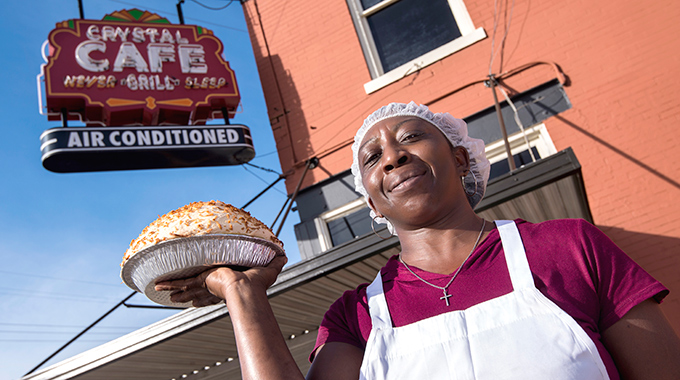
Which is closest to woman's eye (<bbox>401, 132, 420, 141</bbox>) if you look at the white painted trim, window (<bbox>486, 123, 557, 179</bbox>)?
window (<bbox>486, 123, 557, 179</bbox>)

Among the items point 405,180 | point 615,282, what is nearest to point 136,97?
point 405,180

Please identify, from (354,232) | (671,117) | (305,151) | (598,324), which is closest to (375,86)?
(305,151)

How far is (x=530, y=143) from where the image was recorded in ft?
19.6

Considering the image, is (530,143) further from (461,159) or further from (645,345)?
(645,345)

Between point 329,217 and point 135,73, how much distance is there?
3.90 metres

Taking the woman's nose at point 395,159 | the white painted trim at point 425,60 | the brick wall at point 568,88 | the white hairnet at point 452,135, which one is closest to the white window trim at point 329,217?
the brick wall at point 568,88

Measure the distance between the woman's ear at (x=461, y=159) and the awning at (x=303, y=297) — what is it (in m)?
2.16

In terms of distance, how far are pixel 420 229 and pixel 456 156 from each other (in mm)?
362

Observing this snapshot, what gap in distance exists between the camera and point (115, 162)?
6.86 meters

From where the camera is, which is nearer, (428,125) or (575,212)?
(428,125)

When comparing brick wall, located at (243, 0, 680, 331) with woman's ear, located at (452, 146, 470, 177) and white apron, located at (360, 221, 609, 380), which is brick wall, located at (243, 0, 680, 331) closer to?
woman's ear, located at (452, 146, 470, 177)

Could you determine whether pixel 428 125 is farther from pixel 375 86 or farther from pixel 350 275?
pixel 375 86

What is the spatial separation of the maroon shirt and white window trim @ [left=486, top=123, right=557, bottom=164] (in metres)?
4.63

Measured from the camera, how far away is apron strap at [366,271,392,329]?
153 cm
